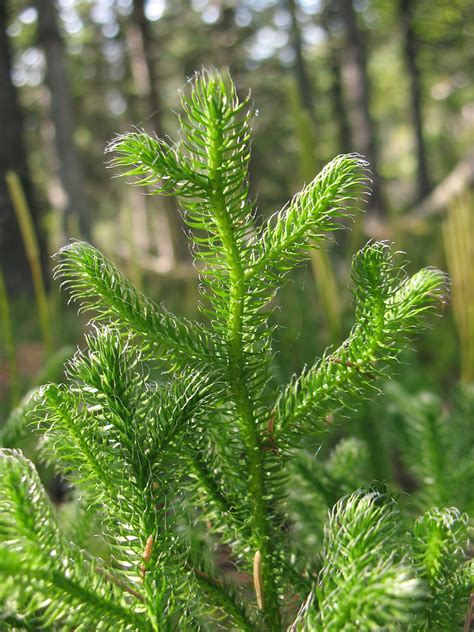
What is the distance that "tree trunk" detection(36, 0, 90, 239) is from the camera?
5691mm

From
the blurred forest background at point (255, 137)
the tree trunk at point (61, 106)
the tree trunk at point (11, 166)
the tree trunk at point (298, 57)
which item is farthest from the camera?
the tree trunk at point (298, 57)

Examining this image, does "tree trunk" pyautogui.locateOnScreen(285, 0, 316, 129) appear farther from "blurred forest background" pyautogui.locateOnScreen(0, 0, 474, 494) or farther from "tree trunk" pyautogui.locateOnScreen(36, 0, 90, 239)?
"tree trunk" pyautogui.locateOnScreen(36, 0, 90, 239)

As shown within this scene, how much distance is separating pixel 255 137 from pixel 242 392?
1122 centimetres

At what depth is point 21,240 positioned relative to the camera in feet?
20.3

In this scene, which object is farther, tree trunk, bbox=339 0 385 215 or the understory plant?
tree trunk, bbox=339 0 385 215

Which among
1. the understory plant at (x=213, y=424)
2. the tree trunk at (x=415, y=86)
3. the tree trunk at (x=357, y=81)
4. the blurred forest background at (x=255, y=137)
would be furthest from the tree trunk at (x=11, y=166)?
the tree trunk at (x=415, y=86)

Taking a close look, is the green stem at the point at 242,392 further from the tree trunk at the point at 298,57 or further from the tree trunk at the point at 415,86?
the tree trunk at the point at 415,86

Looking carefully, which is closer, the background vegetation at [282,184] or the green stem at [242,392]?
the green stem at [242,392]

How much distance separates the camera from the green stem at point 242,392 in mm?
517

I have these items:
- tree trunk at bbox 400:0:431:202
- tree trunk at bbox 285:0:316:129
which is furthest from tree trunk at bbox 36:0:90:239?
tree trunk at bbox 400:0:431:202

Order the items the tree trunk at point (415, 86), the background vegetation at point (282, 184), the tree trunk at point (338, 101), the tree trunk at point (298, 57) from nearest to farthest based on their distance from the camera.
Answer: the background vegetation at point (282, 184), the tree trunk at point (415, 86), the tree trunk at point (298, 57), the tree trunk at point (338, 101)

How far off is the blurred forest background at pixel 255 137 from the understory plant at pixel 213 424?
0.91 metres

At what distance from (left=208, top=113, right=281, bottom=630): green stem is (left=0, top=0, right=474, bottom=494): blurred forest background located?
927mm

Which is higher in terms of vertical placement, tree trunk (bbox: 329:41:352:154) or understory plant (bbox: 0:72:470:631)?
tree trunk (bbox: 329:41:352:154)
